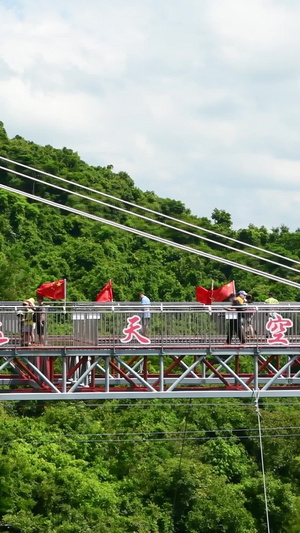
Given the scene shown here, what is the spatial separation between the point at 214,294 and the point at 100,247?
1505 inches

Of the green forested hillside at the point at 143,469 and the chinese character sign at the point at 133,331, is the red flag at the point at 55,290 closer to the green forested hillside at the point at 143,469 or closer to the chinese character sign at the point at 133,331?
the chinese character sign at the point at 133,331

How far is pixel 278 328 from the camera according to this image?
30250 mm

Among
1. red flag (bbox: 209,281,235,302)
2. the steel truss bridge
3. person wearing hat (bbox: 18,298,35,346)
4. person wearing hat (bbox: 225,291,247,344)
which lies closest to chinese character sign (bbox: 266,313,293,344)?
the steel truss bridge

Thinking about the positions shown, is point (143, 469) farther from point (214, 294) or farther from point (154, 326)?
point (154, 326)

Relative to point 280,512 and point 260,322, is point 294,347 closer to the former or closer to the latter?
point 260,322

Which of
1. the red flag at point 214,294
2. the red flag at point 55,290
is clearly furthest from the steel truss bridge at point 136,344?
the red flag at point 214,294

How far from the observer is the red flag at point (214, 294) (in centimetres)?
3272

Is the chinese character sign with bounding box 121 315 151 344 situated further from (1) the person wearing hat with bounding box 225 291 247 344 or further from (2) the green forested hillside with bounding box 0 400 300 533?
(2) the green forested hillside with bounding box 0 400 300 533

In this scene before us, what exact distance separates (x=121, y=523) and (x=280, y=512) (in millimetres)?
7524

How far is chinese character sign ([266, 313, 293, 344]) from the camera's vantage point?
99.2 ft

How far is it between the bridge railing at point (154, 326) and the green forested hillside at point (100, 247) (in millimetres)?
32106

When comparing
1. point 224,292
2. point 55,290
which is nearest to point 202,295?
point 224,292

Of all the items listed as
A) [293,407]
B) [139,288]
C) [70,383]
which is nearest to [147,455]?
[293,407]

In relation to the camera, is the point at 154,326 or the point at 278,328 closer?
the point at 278,328
